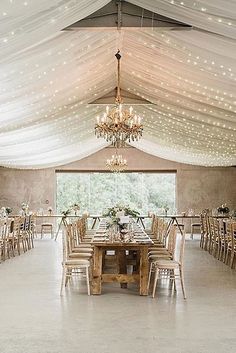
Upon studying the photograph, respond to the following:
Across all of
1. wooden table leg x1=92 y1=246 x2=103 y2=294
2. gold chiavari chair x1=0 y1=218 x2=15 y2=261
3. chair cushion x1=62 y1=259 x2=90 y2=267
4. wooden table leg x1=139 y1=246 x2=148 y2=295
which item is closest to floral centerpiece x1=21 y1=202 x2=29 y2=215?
gold chiavari chair x1=0 y1=218 x2=15 y2=261

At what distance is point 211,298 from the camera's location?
24.5ft

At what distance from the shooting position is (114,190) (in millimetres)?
21812

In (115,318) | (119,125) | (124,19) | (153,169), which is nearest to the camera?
(115,318)

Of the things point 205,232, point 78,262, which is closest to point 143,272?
point 78,262

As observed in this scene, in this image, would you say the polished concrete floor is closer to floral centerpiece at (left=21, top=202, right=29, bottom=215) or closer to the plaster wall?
floral centerpiece at (left=21, top=202, right=29, bottom=215)

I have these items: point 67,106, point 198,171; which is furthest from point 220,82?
point 198,171

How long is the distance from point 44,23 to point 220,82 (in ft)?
11.6

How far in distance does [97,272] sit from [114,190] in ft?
45.9

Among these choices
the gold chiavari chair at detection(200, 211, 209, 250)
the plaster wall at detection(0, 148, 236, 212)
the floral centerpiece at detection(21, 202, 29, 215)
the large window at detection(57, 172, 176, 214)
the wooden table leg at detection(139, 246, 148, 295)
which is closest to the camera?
the wooden table leg at detection(139, 246, 148, 295)

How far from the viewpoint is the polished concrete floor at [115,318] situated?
17.0ft

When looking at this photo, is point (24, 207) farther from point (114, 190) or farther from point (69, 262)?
point (69, 262)

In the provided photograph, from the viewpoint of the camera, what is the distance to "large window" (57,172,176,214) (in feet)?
70.6

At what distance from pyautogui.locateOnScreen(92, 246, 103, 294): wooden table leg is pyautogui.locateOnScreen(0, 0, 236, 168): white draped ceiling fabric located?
2.72 meters

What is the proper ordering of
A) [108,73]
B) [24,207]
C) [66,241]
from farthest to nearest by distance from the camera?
[24,207] → [108,73] → [66,241]
